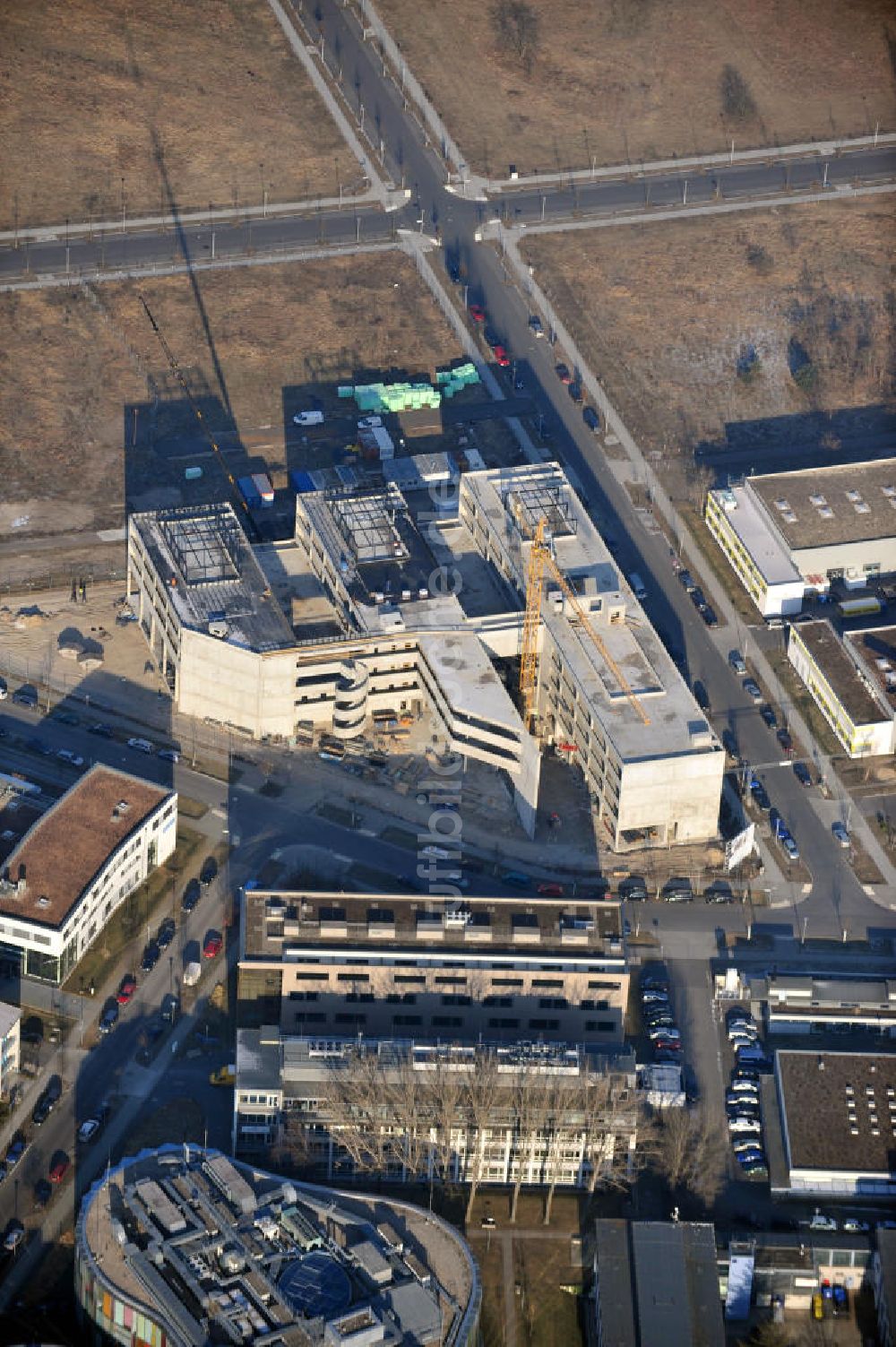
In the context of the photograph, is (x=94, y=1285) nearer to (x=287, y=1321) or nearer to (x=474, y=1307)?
(x=287, y=1321)

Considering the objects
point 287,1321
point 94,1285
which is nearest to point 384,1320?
point 287,1321

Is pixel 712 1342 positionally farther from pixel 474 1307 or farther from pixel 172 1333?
pixel 172 1333

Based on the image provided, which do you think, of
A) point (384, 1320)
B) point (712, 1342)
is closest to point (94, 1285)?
point (384, 1320)

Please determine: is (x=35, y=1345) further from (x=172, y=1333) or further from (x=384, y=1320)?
(x=384, y=1320)

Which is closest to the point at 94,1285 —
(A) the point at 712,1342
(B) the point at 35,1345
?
(B) the point at 35,1345

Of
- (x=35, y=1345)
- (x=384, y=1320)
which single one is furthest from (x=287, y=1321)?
(x=35, y=1345)
